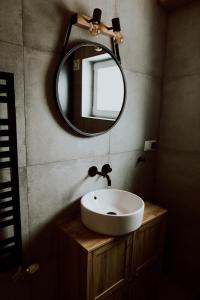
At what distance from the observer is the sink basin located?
137 cm

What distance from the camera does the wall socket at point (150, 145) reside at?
83.7 inches

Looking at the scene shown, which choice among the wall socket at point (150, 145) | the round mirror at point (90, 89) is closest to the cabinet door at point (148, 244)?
the wall socket at point (150, 145)

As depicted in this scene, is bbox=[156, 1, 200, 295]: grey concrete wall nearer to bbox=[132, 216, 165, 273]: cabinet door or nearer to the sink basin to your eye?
bbox=[132, 216, 165, 273]: cabinet door

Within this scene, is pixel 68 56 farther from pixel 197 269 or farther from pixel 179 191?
pixel 197 269

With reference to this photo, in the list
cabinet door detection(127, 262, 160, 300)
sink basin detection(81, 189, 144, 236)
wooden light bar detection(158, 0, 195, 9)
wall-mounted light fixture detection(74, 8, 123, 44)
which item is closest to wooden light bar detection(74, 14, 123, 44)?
wall-mounted light fixture detection(74, 8, 123, 44)

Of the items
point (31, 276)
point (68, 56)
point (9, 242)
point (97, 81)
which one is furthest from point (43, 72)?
point (31, 276)

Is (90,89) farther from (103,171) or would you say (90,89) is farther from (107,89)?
(103,171)

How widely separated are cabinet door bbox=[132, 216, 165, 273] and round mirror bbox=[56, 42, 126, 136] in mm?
840

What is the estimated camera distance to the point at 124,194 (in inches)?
69.9

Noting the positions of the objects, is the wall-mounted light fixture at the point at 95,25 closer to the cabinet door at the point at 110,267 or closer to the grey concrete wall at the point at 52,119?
the grey concrete wall at the point at 52,119

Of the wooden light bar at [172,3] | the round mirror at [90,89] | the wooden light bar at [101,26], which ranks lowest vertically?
the round mirror at [90,89]

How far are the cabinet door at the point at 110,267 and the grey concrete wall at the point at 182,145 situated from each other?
2.82 feet

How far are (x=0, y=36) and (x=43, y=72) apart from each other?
29 centimetres

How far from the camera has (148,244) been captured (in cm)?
173
